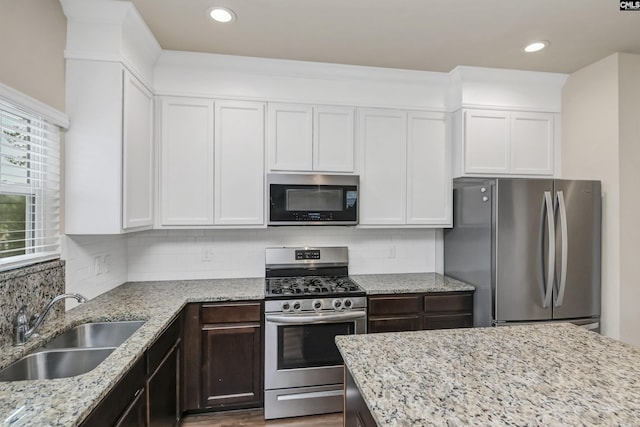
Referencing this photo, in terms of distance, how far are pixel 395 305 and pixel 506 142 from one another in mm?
1721

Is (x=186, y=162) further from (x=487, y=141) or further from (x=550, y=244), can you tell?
(x=550, y=244)

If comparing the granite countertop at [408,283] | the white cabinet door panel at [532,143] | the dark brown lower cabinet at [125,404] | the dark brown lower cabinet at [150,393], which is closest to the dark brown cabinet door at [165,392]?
the dark brown lower cabinet at [150,393]

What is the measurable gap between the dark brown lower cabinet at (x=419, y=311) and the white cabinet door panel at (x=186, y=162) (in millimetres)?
1493

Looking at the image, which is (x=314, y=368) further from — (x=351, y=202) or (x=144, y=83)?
(x=144, y=83)

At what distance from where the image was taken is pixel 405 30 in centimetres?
221

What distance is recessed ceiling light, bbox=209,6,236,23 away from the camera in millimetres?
1989

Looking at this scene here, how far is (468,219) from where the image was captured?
108 inches

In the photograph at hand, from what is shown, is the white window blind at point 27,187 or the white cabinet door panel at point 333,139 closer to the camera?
the white window blind at point 27,187

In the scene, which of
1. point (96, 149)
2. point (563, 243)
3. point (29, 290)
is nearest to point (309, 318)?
point (29, 290)

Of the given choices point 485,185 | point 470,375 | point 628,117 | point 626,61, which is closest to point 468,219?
point 485,185

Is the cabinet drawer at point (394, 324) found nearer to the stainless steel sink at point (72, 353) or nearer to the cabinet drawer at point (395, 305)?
the cabinet drawer at point (395, 305)

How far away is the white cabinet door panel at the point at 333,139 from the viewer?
8.93 ft

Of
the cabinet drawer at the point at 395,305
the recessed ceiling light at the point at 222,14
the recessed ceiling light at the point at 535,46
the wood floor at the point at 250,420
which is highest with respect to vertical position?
the recessed ceiling light at the point at 535,46

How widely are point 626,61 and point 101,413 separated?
3851 millimetres
